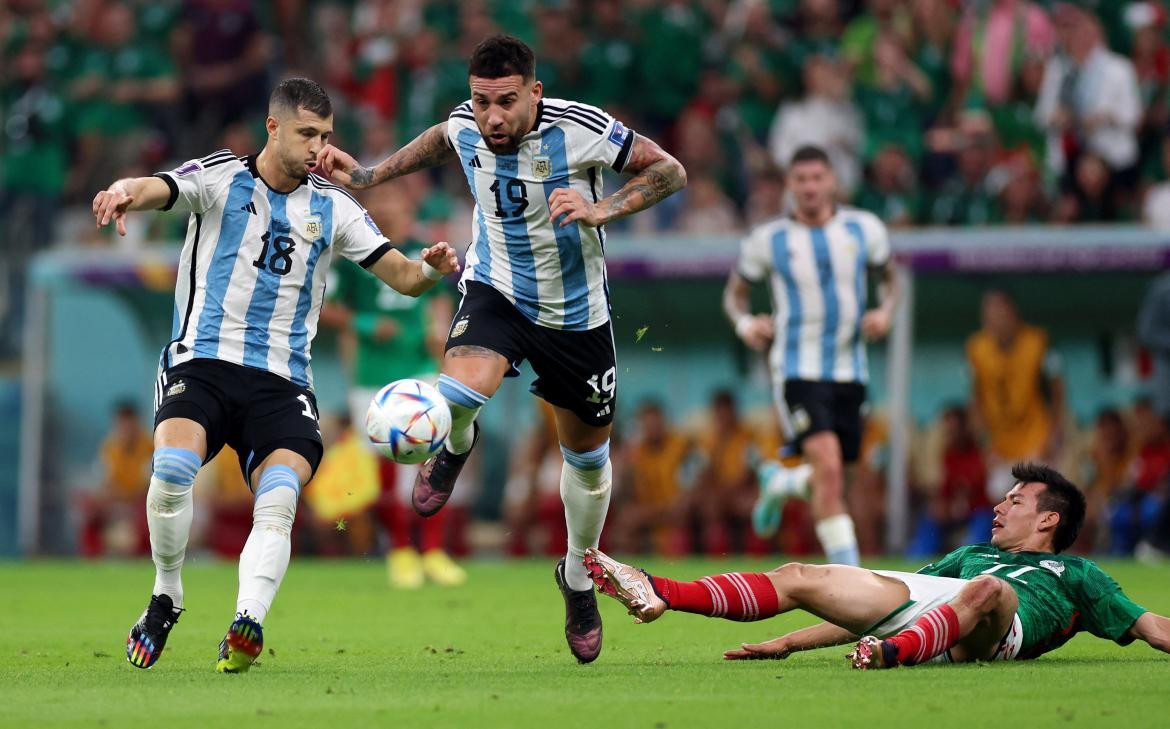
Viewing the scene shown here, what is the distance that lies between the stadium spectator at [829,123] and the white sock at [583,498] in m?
8.88

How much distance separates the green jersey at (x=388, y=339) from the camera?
42.3 feet

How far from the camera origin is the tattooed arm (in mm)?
6863

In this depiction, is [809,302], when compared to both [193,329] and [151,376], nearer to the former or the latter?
[193,329]

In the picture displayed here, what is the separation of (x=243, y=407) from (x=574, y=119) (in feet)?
5.98

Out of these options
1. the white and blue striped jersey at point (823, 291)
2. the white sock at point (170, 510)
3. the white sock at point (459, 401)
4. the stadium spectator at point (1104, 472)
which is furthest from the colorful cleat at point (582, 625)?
the stadium spectator at point (1104, 472)

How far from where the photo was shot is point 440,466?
778 centimetres

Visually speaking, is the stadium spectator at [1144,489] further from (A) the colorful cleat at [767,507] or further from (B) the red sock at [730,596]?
(B) the red sock at [730,596]

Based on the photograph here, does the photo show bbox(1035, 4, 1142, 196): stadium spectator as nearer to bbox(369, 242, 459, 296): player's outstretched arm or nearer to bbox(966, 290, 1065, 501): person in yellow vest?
bbox(966, 290, 1065, 501): person in yellow vest

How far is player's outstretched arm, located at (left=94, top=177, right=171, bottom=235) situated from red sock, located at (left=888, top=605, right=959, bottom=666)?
10.7 ft

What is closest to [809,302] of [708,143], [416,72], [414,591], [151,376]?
[414,591]

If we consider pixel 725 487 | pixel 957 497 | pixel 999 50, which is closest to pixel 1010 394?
pixel 957 497

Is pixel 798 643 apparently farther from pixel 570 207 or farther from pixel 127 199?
pixel 127 199

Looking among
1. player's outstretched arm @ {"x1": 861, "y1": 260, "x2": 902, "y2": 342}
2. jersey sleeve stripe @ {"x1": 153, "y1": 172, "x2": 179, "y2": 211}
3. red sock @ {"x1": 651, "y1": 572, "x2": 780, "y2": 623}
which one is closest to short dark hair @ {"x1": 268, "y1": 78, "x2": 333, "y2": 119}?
jersey sleeve stripe @ {"x1": 153, "y1": 172, "x2": 179, "y2": 211}

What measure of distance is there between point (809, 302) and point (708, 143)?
19.5 ft
